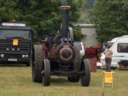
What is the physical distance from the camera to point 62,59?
22.8m

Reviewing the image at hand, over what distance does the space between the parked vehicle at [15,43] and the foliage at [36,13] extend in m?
10.0

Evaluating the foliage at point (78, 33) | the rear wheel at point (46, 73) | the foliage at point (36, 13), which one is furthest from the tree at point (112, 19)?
the rear wheel at point (46, 73)

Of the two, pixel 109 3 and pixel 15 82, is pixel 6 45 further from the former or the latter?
pixel 109 3

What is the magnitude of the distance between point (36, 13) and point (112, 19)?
8064 millimetres

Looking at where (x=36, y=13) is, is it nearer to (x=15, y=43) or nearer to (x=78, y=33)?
(x=78, y=33)

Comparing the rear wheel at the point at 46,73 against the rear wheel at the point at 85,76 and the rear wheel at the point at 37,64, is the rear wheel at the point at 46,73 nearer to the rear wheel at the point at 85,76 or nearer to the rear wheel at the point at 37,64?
the rear wheel at the point at 37,64

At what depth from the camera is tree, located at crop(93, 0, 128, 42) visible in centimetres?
5222

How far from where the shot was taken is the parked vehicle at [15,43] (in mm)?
36062

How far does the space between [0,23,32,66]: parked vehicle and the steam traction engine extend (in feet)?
41.0

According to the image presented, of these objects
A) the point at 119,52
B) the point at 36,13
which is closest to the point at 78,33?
the point at 36,13

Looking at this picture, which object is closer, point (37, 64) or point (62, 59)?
point (62, 59)

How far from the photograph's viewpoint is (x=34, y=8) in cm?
4844

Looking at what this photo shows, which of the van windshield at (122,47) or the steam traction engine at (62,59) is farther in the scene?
the van windshield at (122,47)

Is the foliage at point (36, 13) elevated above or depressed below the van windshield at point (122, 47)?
above
